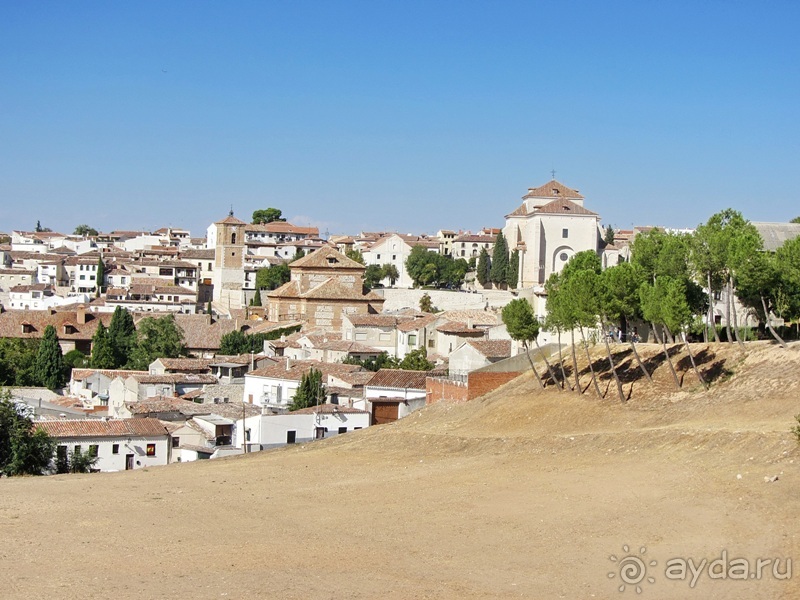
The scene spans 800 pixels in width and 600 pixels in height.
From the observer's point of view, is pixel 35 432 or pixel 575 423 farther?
pixel 35 432

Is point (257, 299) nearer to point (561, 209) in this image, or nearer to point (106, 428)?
point (561, 209)

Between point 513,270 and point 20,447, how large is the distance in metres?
50.7

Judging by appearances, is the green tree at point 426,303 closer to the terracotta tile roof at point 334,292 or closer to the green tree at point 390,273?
the terracotta tile roof at point 334,292

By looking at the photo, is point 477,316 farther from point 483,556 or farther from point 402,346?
point 483,556

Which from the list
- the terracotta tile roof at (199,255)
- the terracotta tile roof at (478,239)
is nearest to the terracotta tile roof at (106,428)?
the terracotta tile roof at (199,255)

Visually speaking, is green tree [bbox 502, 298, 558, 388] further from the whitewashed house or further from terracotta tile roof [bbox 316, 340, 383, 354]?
terracotta tile roof [bbox 316, 340, 383, 354]

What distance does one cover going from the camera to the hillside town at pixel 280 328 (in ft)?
125

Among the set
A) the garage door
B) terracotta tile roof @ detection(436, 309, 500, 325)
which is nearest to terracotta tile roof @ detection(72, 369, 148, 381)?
terracotta tile roof @ detection(436, 309, 500, 325)

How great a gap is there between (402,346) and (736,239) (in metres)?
26.5

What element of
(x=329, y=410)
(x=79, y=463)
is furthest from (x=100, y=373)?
(x=79, y=463)

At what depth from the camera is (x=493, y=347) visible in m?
43.0

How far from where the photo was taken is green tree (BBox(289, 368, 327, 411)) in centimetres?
4212

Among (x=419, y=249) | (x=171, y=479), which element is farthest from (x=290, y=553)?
(x=419, y=249)

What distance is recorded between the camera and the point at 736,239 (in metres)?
31.0
